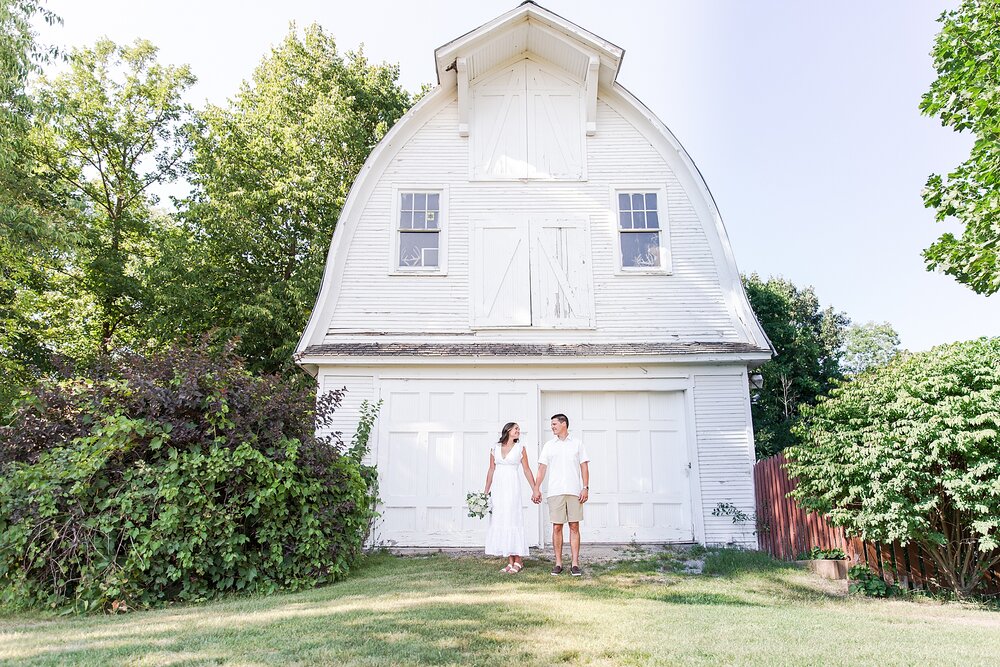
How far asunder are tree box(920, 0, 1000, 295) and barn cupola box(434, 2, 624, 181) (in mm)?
5689

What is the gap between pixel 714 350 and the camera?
935 cm

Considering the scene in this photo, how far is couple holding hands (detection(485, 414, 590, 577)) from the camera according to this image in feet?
22.1

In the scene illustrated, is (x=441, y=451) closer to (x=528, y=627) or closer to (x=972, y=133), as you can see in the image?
(x=528, y=627)

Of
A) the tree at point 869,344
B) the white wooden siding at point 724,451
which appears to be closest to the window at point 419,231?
the white wooden siding at point 724,451

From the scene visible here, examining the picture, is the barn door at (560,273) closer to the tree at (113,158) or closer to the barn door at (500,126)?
the barn door at (500,126)

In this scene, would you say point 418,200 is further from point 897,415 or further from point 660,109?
point 897,415

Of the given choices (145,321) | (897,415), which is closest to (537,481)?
(897,415)

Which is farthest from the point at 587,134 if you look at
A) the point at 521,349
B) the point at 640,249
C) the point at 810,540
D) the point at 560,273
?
the point at 810,540

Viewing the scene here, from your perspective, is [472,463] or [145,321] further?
[145,321]

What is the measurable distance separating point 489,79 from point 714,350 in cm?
588

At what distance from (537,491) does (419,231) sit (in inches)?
201

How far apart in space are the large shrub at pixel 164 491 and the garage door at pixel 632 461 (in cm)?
370

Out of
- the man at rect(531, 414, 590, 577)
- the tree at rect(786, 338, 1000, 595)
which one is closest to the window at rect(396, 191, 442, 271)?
the man at rect(531, 414, 590, 577)

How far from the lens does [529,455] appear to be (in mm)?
9258
